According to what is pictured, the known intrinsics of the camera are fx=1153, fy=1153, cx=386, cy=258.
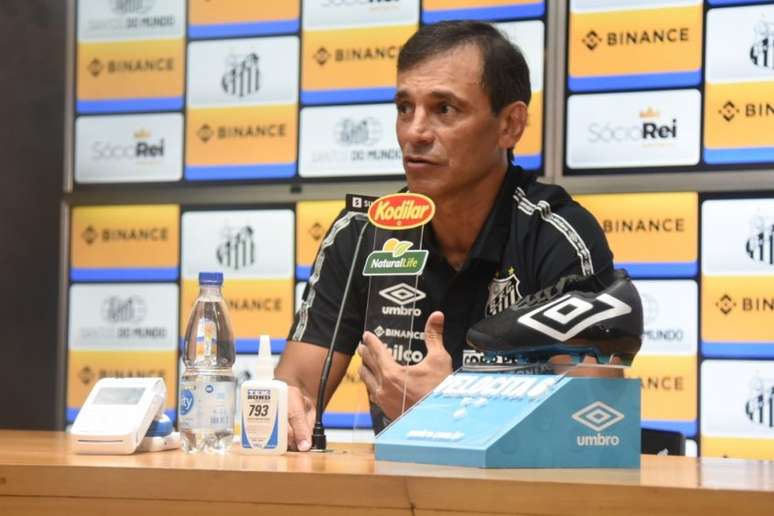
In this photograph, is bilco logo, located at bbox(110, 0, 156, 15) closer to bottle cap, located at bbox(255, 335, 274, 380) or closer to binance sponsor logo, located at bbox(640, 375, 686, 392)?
binance sponsor logo, located at bbox(640, 375, 686, 392)

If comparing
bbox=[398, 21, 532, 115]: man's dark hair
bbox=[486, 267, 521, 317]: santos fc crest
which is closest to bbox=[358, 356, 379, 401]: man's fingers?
bbox=[486, 267, 521, 317]: santos fc crest

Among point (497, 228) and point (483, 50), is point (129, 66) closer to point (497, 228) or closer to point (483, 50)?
point (483, 50)

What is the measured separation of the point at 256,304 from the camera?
11.1 feet

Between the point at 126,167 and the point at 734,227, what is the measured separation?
70.4 inches

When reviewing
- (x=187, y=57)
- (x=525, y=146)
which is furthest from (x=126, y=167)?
(x=525, y=146)

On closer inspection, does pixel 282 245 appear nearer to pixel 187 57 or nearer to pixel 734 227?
pixel 187 57

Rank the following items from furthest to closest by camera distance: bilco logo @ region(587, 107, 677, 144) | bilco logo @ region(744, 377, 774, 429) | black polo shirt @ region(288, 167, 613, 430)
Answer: bilco logo @ region(587, 107, 677, 144), bilco logo @ region(744, 377, 774, 429), black polo shirt @ region(288, 167, 613, 430)

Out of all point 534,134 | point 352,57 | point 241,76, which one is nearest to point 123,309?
point 241,76

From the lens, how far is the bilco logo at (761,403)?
9.57 feet

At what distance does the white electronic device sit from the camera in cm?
154

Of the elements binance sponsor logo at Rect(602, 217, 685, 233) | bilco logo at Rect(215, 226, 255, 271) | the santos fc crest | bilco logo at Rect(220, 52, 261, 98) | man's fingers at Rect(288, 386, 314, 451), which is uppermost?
bilco logo at Rect(220, 52, 261, 98)

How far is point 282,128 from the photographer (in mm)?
3389

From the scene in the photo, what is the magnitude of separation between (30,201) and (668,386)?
6.51 ft

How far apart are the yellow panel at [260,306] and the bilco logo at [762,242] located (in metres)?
1.29
